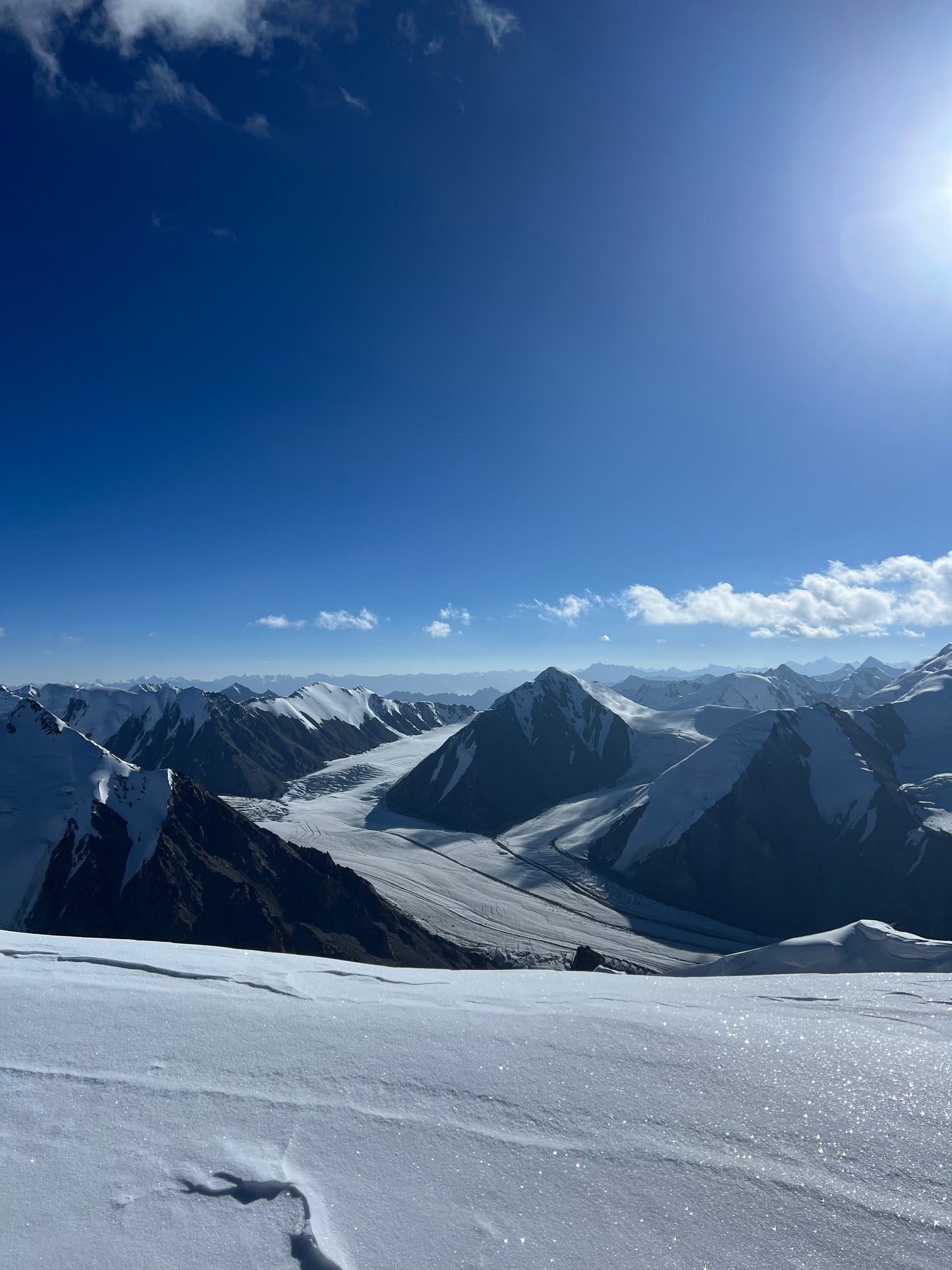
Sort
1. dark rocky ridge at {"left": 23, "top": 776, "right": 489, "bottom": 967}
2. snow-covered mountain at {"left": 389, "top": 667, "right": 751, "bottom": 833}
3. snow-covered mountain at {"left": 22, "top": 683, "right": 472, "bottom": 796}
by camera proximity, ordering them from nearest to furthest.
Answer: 1. dark rocky ridge at {"left": 23, "top": 776, "right": 489, "bottom": 967}
2. snow-covered mountain at {"left": 389, "top": 667, "right": 751, "bottom": 833}
3. snow-covered mountain at {"left": 22, "top": 683, "right": 472, "bottom": 796}

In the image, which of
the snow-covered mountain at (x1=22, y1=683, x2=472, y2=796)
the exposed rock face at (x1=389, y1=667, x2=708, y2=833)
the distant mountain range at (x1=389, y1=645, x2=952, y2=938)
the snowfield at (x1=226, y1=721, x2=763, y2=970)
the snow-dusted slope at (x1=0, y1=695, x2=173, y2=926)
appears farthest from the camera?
the snow-covered mountain at (x1=22, y1=683, x2=472, y2=796)

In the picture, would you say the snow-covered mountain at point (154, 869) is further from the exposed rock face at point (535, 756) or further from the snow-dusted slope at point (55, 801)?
the exposed rock face at point (535, 756)

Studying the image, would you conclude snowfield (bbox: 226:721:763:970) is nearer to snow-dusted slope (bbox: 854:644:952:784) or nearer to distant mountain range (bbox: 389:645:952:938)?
distant mountain range (bbox: 389:645:952:938)

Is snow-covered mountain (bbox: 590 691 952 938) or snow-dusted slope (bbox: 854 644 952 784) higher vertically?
snow-dusted slope (bbox: 854 644 952 784)

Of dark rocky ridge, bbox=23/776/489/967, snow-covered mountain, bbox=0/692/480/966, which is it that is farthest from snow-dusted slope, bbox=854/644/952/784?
snow-covered mountain, bbox=0/692/480/966

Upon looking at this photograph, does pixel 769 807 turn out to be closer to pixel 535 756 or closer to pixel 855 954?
pixel 535 756

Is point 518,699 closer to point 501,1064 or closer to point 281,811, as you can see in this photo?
point 281,811
